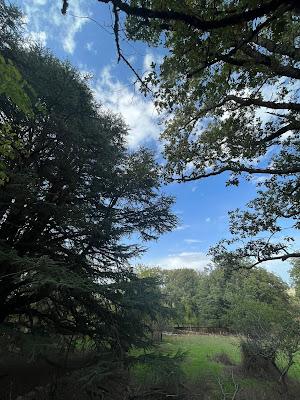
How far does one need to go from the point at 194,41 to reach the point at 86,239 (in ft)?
32.0

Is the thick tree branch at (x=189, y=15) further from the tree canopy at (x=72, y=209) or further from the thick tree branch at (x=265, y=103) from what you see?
the tree canopy at (x=72, y=209)

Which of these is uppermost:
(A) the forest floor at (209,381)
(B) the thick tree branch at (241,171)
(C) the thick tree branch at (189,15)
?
(B) the thick tree branch at (241,171)

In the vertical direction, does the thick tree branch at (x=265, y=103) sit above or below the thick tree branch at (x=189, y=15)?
above

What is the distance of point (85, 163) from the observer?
13484mm

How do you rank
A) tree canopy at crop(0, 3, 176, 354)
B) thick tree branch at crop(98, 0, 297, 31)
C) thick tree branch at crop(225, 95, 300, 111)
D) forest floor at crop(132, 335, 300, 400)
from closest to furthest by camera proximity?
1. thick tree branch at crop(98, 0, 297, 31)
2. thick tree branch at crop(225, 95, 300, 111)
3. forest floor at crop(132, 335, 300, 400)
4. tree canopy at crop(0, 3, 176, 354)

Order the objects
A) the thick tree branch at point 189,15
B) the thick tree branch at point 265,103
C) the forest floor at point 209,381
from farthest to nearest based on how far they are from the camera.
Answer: the forest floor at point 209,381, the thick tree branch at point 265,103, the thick tree branch at point 189,15

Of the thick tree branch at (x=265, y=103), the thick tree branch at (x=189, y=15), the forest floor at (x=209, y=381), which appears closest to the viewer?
the thick tree branch at (x=189, y=15)

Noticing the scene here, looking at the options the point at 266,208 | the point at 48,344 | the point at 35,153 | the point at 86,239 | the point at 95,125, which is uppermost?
the point at 95,125

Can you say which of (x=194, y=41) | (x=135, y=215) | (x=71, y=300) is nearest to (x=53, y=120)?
(x=135, y=215)

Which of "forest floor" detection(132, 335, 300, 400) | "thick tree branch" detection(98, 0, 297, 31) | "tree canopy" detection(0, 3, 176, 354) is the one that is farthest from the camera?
"tree canopy" detection(0, 3, 176, 354)

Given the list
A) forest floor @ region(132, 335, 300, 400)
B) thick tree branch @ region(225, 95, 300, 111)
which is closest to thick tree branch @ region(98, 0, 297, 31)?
thick tree branch @ region(225, 95, 300, 111)

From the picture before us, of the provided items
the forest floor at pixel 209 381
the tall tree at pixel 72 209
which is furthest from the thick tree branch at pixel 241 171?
the forest floor at pixel 209 381

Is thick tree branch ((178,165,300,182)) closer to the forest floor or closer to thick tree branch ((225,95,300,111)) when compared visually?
thick tree branch ((225,95,300,111))

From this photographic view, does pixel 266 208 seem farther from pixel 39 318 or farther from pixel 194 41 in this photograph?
pixel 39 318
